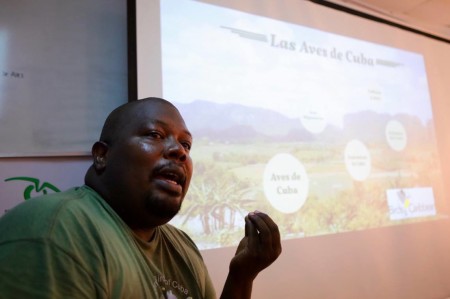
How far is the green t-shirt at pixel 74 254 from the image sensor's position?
0.45 meters

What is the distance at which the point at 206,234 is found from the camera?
1.38m

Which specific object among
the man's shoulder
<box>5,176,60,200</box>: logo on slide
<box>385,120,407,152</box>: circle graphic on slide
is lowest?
the man's shoulder

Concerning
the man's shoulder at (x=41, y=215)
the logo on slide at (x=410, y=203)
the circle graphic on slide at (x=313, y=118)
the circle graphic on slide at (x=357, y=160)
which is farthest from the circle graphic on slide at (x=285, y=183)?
the man's shoulder at (x=41, y=215)

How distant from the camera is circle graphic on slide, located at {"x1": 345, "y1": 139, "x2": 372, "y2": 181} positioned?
1.83m

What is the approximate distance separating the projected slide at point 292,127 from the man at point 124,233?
61 cm

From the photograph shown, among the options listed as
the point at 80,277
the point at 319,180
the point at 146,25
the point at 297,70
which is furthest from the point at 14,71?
the point at 319,180

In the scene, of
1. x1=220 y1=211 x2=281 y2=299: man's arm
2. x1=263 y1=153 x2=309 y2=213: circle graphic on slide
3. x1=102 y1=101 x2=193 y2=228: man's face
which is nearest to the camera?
x1=102 y1=101 x2=193 y2=228: man's face

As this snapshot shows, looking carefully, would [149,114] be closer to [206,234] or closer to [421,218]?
[206,234]

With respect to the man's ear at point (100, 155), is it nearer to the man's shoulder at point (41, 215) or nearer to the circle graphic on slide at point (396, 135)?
the man's shoulder at point (41, 215)

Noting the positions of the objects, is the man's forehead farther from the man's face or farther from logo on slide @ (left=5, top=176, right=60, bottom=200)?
logo on slide @ (left=5, top=176, right=60, bottom=200)

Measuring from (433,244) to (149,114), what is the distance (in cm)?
206

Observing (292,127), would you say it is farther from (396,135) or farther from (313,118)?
(396,135)

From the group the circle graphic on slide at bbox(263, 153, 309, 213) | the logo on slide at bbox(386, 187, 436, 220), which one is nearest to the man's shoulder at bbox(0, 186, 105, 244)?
the circle graphic on slide at bbox(263, 153, 309, 213)

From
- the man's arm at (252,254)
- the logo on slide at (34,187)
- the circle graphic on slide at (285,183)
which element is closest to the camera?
the man's arm at (252,254)
